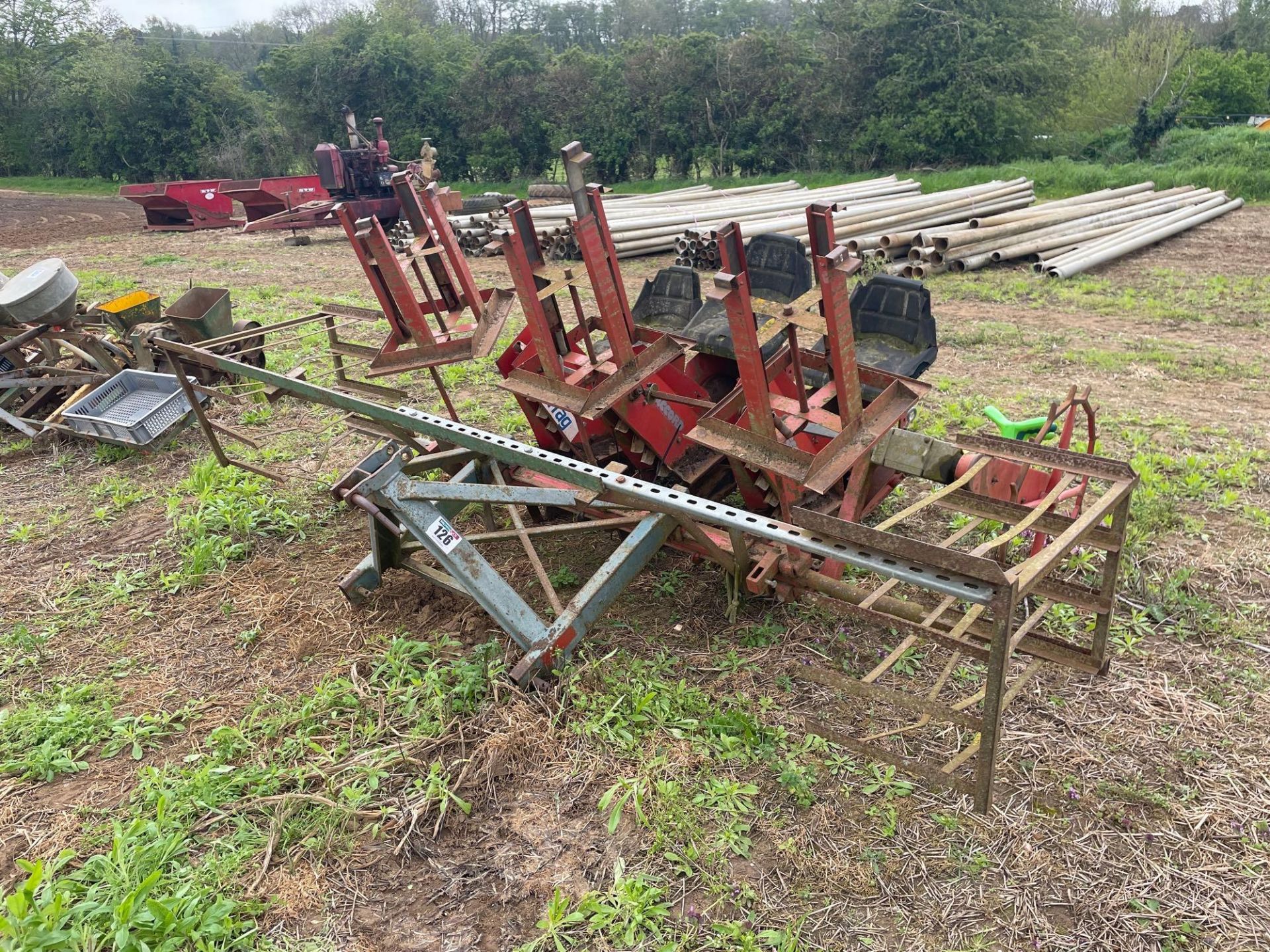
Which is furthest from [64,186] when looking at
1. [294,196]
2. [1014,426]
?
[1014,426]

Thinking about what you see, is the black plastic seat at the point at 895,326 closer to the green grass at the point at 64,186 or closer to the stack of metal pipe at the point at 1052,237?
the stack of metal pipe at the point at 1052,237

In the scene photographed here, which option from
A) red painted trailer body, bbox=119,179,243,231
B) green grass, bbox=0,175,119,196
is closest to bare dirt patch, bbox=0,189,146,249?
red painted trailer body, bbox=119,179,243,231

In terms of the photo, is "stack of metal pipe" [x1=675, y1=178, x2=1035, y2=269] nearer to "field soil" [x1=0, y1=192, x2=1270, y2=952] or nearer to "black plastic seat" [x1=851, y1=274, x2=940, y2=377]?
"field soil" [x1=0, y1=192, x2=1270, y2=952]

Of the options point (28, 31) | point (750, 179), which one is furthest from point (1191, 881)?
point (28, 31)

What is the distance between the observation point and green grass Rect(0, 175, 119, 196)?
33531mm

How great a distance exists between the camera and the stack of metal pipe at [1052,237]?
1155 centimetres

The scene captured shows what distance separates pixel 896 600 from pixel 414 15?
55.9 meters

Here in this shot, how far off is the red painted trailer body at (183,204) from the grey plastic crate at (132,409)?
16.9m

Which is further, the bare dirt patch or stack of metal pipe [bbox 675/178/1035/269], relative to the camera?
the bare dirt patch

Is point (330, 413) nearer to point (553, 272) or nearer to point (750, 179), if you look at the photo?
point (553, 272)

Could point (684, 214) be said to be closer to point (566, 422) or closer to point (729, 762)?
point (566, 422)

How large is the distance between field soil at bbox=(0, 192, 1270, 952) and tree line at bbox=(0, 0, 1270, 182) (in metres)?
17.2

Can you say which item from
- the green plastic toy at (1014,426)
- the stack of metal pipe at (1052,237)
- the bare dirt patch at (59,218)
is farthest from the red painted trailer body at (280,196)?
the green plastic toy at (1014,426)

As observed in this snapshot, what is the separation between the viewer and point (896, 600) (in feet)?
11.0
